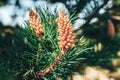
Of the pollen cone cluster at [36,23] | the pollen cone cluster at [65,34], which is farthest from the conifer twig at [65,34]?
the pollen cone cluster at [36,23]

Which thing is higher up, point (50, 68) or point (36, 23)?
point (36, 23)

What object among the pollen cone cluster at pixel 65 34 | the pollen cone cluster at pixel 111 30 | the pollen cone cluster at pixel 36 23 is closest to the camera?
the pollen cone cluster at pixel 65 34

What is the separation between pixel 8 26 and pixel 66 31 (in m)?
1.09

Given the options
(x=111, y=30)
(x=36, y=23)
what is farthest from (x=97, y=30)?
(x=36, y=23)

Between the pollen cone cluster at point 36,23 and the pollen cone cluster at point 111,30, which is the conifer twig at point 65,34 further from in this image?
the pollen cone cluster at point 111,30

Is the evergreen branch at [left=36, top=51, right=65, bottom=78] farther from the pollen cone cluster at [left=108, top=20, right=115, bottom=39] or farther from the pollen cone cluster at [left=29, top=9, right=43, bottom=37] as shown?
the pollen cone cluster at [left=108, top=20, right=115, bottom=39]

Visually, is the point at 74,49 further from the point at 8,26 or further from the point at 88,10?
the point at 8,26

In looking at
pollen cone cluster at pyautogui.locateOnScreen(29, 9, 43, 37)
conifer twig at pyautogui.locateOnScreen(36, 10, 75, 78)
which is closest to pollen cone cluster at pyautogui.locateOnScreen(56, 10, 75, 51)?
conifer twig at pyautogui.locateOnScreen(36, 10, 75, 78)

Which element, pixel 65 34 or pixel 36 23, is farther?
pixel 36 23

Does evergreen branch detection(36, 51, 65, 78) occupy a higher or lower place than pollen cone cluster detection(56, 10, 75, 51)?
lower

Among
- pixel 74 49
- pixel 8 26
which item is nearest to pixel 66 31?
pixel 74 49

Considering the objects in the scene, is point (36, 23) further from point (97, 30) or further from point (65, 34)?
point (97, 30)

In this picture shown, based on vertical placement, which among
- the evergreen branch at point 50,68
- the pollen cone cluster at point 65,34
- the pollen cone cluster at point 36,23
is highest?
the pollen cone cluster at point 36,23

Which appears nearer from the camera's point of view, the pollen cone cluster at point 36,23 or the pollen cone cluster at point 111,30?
the pollen cone cluster at point 36,23
